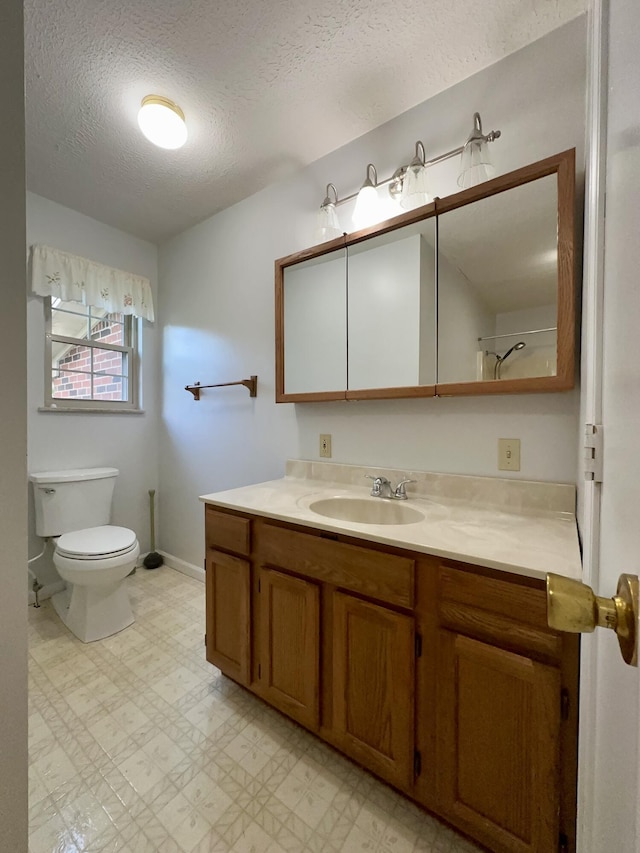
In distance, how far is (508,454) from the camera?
4.21 feet

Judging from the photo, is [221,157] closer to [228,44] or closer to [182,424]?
[228,44]

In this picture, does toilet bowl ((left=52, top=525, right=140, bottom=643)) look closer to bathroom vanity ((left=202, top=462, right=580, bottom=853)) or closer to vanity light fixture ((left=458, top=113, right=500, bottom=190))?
bathroom vanity ((left=202, top=462, right=580, bottom=853))

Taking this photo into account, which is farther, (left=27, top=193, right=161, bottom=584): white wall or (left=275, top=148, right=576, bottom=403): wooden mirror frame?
(left=27, top=193, right=161, bottom=584): white wall

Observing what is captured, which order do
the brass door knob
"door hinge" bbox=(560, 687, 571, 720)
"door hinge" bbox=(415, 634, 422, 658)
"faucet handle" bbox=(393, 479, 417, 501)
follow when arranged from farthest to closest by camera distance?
"faucet handle" bbox=(393, 479, 417, 501) < "door hinge" bbox=(415, 634, 422, 658) < "door hinge" bbox=(560, 687, 571, 720) < the brass door knob

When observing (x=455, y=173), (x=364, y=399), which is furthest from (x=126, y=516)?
(x=455, y=173)

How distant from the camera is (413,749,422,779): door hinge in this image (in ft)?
3.10

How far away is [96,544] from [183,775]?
114 centimetres

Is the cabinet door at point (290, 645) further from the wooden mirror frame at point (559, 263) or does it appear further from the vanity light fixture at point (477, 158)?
the vanity light fixture at point (477, 158)

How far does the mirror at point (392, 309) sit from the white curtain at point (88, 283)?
1.76m

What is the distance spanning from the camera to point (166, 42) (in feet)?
4.14

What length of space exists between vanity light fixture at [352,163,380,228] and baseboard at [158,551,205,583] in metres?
2.35

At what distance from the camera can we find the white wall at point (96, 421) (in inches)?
83.9

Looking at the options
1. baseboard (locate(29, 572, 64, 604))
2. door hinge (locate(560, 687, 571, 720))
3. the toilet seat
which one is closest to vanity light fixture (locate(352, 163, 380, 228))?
door hinge (locate(560, 687, 571, 720))

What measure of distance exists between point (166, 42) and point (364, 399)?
152 centimetres
